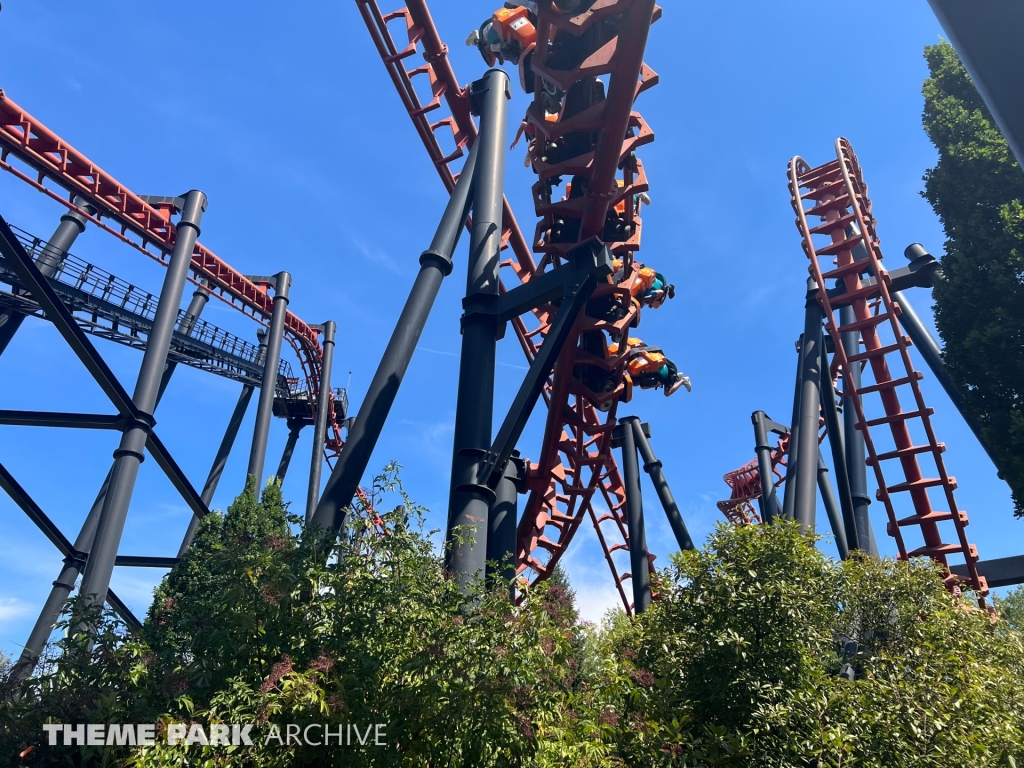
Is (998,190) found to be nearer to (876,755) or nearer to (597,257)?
(597,257)

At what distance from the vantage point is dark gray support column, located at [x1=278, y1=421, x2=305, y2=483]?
20.9m

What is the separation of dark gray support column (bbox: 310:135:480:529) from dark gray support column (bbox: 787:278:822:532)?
196 inches

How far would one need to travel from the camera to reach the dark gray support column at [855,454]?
1162 centimetres

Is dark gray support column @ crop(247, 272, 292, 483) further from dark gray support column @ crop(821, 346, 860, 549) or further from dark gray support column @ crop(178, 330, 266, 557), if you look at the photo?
dark gray support column @ crop(821, 346, 860, 549)

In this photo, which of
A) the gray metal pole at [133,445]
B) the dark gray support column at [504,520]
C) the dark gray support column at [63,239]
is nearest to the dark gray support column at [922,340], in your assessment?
the dark gray support column at [504,520]

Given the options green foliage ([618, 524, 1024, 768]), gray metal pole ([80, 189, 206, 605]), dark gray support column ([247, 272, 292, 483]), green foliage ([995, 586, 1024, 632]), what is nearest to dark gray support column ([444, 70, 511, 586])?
green foliage ([618, 524, 1024, 768])

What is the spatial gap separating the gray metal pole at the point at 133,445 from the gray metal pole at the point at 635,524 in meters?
7.11

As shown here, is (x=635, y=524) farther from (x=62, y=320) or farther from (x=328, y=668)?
(x=328, y=668)

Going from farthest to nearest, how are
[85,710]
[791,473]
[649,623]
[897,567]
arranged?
1. [791,473]
2. [897,567]
3. [649,623]
4. [85,710]

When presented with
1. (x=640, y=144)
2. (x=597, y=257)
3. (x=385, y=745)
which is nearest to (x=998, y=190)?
(x=640, y=144)

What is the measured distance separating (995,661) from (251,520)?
11470mm

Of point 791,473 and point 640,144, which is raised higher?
point 640,144

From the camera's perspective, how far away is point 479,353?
627cm

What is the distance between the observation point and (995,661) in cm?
598
